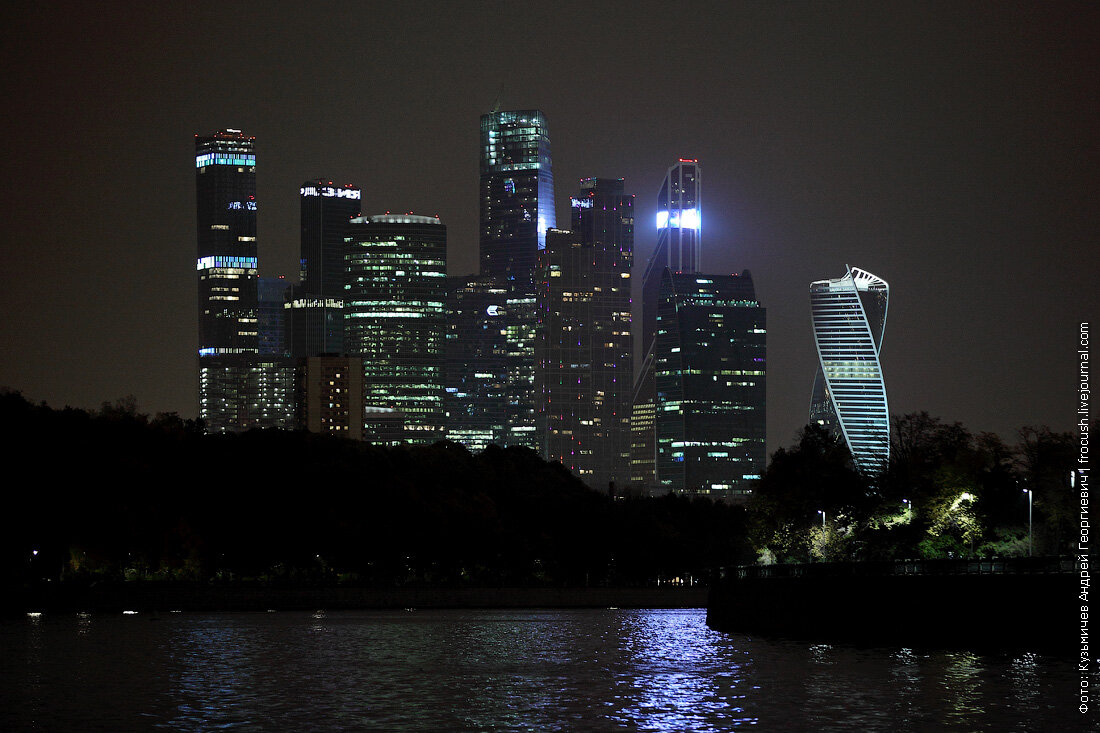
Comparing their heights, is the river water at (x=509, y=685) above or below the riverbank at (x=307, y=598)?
above

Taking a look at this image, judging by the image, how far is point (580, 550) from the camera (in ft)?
648

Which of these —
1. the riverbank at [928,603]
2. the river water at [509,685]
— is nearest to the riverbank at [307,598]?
the river water at [509,685]

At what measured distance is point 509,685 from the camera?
62.5m

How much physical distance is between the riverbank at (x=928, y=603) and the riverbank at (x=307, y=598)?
62.4m

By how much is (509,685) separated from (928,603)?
25.4 m

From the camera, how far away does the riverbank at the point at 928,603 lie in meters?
67.6

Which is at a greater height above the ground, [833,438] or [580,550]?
[833,438]

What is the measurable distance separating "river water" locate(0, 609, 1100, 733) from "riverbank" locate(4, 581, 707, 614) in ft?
126

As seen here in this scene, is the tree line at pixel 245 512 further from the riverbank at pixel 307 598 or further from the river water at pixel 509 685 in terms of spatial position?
the river water at pixel 509 685

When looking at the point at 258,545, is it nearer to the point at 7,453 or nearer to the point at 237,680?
the point at 7,453

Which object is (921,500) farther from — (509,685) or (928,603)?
(509,685)

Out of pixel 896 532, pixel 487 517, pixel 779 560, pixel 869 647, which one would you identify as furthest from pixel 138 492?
pixel 869 647

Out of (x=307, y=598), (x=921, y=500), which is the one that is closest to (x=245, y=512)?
(x=307, y=598)

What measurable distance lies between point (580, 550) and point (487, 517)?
856 inches
